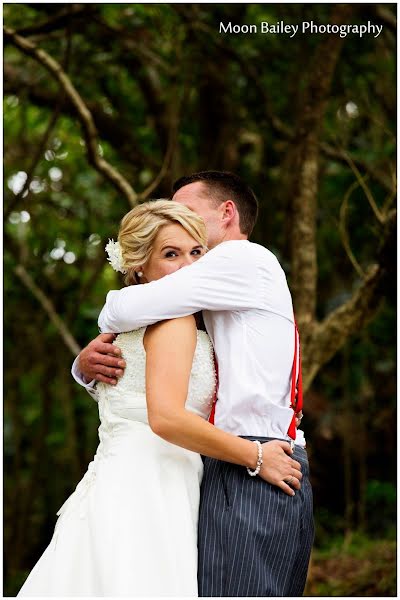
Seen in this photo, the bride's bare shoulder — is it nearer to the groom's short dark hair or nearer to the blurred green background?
the groom's short dark hair

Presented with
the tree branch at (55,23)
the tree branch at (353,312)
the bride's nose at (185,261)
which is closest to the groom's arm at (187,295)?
the bride's nose at (185,261)

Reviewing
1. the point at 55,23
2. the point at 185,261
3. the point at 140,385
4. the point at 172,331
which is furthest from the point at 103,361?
the point at 55,23

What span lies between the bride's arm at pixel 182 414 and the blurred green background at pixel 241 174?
177 centimetres

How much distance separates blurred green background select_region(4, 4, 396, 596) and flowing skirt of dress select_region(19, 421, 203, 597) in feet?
5.97

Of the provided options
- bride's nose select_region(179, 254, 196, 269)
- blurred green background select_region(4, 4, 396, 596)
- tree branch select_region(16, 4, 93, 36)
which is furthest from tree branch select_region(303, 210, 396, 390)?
tree branch select_region(16, 4, 93, 36)

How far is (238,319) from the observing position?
2.56 meters

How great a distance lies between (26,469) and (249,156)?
6.00 meters

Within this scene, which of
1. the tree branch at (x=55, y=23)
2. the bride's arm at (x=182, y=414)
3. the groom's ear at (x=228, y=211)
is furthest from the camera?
the tree branch at (x=55, y=23)

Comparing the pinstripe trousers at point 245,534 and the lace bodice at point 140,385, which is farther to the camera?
the lace bodice at point 140,385

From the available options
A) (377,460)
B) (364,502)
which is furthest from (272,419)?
(377,460)

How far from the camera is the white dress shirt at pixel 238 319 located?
2.46m

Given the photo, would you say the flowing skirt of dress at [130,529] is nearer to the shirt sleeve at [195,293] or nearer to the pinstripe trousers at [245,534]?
the pinstripe trousers at [245,534]

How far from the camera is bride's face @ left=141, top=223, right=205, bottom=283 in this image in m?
2.66

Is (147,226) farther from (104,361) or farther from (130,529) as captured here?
(130,529)
